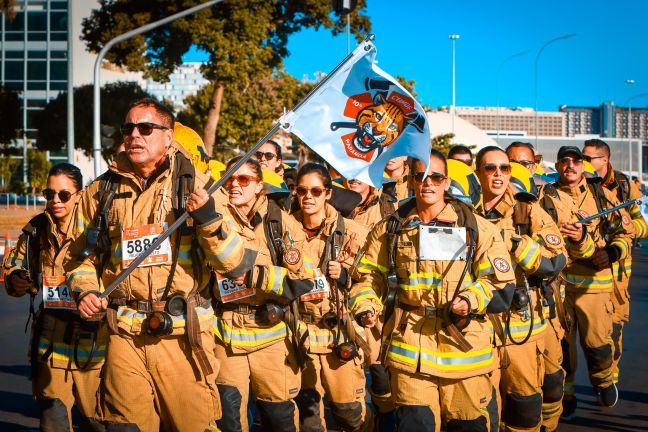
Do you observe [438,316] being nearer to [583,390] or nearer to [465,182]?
[465,182]

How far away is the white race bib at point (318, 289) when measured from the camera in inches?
229

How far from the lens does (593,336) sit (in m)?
7.83

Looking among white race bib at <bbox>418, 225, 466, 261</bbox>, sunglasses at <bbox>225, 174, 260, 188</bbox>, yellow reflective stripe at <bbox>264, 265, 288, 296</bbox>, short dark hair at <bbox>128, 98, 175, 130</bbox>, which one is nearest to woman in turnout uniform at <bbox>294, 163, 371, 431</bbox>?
sunglasses at <bbox>225, 174, 260, 188</bbox>

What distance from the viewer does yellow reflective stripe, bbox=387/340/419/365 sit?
495cm

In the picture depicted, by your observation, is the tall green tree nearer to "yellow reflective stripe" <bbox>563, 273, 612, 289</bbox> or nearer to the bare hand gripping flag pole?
"yellow reflective stripe" <bbox>563, 273, 612, 289</bbox>

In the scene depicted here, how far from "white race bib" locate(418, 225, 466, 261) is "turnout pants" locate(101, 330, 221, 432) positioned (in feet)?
4.53

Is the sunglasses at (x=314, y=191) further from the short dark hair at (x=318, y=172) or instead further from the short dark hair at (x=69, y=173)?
the short dark hair at (x=69, y=173)

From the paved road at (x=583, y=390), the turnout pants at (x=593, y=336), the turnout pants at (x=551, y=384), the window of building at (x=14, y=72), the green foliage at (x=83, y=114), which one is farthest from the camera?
the window of building at (x=14, y=72)

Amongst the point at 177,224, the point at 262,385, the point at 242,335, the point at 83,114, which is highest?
the point at 83,114

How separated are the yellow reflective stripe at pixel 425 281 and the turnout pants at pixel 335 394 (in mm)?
1419

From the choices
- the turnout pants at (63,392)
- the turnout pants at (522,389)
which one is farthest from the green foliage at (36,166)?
the turnout pants at (522,389)

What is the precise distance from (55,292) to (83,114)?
35.8m

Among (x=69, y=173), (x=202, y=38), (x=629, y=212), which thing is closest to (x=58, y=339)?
(x=69, y=173)

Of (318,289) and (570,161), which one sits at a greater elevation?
(570,161)
